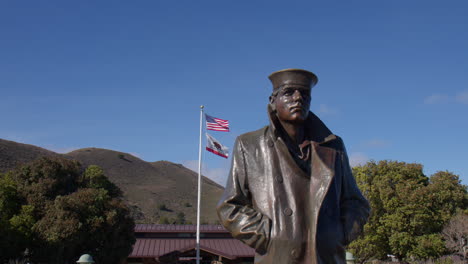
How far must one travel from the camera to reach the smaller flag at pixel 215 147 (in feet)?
79.2

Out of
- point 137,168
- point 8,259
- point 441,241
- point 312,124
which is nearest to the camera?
point 312,124

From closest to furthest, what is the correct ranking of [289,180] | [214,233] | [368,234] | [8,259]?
[289,180], [8,259], [368,234], [214,233]

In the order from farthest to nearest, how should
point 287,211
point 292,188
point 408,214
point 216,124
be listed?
point 408,214 < point 216,124 < point 292,188 < point 287,211

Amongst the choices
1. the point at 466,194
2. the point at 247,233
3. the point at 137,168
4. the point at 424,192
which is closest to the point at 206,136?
the point at 424,192

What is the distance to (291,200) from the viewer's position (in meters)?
3.35

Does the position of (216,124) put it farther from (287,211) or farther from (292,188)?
(287,211)

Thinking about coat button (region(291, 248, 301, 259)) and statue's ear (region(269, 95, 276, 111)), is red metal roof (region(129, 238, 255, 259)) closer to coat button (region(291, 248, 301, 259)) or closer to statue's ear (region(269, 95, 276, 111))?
statue's ear (region(269, 95, 276, 111))

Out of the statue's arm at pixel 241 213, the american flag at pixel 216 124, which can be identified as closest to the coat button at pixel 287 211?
the statue's arm at pixel 241 213

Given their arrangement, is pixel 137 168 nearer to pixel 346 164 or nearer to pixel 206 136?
pixel 206 136

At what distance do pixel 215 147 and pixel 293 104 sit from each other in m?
21.0

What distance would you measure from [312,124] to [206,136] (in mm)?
20786

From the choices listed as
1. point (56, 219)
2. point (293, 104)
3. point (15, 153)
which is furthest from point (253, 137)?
point (15, 153)

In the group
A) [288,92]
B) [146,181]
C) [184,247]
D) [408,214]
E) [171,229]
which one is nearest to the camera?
[288,92]

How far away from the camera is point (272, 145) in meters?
3.57
